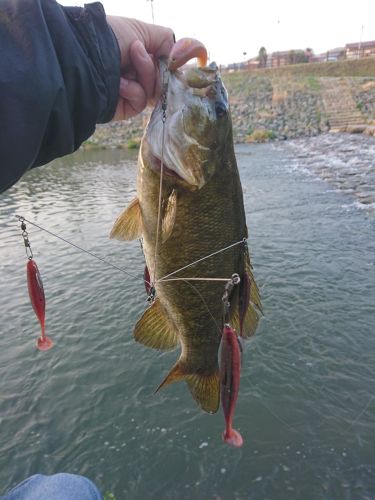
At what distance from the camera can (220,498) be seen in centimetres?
483

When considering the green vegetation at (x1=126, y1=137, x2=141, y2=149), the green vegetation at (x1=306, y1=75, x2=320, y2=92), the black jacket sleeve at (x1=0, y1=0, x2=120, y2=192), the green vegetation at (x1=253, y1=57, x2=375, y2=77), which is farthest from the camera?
the green vegetation at (x1=253, y1=57, x2=375, y2=77)

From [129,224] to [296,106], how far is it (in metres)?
47.7

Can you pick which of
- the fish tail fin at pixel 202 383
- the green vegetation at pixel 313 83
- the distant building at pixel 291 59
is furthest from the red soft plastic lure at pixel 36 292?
the distant building at pixel 291 59

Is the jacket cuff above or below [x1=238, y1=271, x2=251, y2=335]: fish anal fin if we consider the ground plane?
above

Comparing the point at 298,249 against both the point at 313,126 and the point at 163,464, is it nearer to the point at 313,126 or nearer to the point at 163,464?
the point at 163,464

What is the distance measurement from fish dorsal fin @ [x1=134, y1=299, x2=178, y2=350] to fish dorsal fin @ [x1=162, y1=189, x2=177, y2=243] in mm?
657

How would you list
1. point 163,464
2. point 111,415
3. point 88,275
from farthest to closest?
point 88,275 → point 111,415 → point 163,464

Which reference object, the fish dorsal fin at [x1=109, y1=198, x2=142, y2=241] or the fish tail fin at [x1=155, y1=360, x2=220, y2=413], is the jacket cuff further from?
the fish tail fin at [x1=155, y1=360, x2=220, y2=413]

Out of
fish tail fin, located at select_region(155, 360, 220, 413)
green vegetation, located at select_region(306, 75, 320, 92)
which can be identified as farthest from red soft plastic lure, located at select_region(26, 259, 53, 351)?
green vegetation, located at select_region(306, 75, 320, 92)

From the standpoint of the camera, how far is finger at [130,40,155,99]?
246 cm

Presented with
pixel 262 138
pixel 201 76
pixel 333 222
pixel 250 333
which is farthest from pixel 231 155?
pixel 262 138

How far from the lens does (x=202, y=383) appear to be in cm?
317

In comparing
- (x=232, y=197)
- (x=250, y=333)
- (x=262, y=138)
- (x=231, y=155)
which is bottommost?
(x=262, y=138)

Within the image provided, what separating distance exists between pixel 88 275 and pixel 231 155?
→ 893 cm
